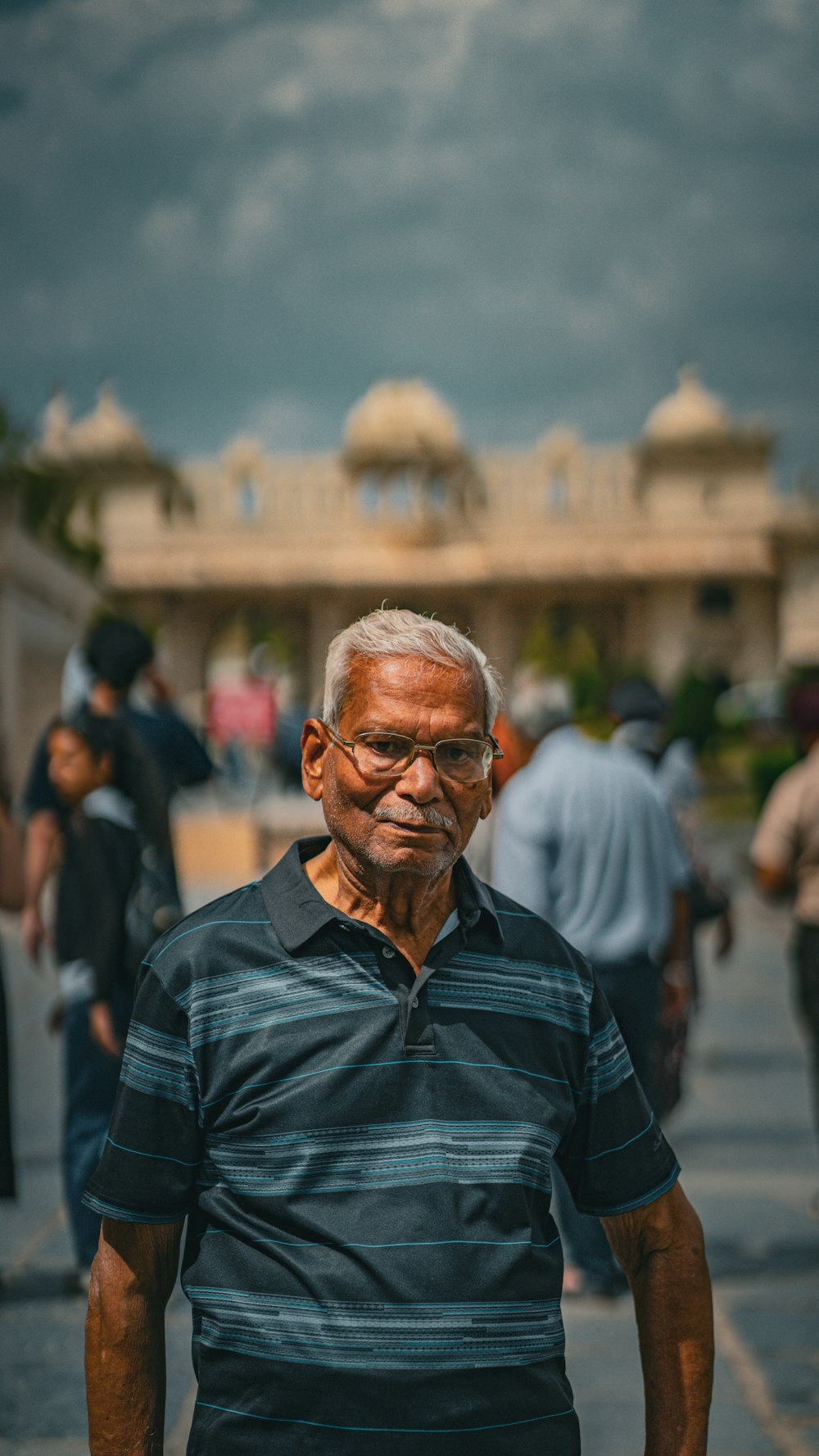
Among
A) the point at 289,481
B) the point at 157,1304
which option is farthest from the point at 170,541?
the point at 157,1304

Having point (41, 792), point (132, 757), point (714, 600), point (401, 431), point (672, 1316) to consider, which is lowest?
point (672, 1316)

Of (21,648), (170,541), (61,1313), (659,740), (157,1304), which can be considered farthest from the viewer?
(170,541)

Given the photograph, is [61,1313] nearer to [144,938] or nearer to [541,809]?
[144,938]

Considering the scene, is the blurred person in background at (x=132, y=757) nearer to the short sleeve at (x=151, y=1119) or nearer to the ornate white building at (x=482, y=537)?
the short sleeve at (x=151, y=1119)

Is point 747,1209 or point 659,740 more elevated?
point 659,740

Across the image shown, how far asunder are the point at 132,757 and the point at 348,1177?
240 centimetres

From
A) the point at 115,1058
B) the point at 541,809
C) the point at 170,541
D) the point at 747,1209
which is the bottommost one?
the point at 747,1209

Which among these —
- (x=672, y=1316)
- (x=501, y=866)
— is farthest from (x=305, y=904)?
(x=501, y=866)

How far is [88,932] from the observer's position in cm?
376

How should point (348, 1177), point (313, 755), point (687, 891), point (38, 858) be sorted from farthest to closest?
point (687, 891) < point (38, 858) < point (313, 755) < point (348, 1177)

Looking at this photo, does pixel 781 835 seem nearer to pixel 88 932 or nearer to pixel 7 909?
pixel 88 932

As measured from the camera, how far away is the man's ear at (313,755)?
1.78 meters

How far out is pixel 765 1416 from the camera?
310 cm

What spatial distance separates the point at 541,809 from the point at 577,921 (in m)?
0.31
